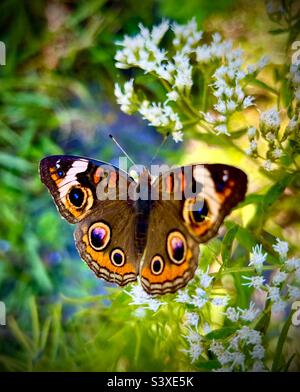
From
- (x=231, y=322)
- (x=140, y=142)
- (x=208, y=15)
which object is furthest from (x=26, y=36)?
(x=231, y=322)

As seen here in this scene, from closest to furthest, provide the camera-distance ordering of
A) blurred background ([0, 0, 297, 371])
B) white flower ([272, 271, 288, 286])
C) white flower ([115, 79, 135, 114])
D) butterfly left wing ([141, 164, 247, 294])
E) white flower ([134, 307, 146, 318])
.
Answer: butterfly left wing ([141, 164, 247, 294]) → white flower ([272, 271, 288, 286]) → white flower ([134, 307, 146, 318]) → white flower ([115, 79, 135, 114]) → blurred background ([0, 0, 297, 371])

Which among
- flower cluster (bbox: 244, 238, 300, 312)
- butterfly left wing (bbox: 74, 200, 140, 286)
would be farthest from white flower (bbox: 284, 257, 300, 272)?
butterfly left wing (bbox: 74, 200, 140, 286)

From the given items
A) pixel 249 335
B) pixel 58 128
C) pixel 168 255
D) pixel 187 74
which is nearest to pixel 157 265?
pixel 168 255

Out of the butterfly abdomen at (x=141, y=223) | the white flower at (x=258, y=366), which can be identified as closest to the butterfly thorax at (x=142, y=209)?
the butterfly abdomen at (x=141, y=223)

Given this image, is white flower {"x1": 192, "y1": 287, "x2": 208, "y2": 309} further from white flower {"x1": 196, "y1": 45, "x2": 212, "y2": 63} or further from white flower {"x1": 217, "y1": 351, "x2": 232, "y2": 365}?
white flower {"x1": 196, "y1": 45, "x2": 212, "y2": 63}

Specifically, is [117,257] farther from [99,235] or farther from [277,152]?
[277,152]

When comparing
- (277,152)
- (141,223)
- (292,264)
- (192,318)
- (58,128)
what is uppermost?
(58,128)

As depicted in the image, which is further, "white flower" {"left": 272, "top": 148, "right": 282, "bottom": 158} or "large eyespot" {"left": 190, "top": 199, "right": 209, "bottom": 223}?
"white flower" {"left": 272, "top": 148, "right": 282, "bottom": 158}
